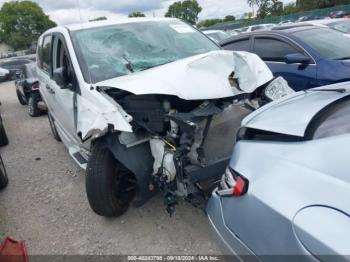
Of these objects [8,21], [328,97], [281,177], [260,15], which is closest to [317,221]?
[281,177]

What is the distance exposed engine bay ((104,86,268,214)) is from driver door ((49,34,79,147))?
72 cm

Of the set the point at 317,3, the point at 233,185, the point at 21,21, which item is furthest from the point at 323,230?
the point at 21,21

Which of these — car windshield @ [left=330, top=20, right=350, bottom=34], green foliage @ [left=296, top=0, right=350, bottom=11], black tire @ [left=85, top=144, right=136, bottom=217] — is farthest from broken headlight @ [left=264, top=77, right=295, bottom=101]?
green foliage @ [left=296, top=0, right=350, bottom=11]

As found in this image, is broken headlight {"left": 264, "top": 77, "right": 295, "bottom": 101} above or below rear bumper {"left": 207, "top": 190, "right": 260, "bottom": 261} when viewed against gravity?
above

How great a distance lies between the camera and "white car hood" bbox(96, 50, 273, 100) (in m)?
2.86

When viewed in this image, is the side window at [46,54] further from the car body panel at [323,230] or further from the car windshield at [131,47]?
the car body panel at [323,230]

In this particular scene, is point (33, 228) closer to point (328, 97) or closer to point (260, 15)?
point (328, 97)

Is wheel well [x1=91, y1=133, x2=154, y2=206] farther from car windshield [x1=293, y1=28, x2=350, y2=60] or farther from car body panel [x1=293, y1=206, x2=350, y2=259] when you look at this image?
car windshield [x1=293, y1=28, x2=350, y2=60]

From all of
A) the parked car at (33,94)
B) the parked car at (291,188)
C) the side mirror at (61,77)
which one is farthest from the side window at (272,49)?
the parked car at (33,94)

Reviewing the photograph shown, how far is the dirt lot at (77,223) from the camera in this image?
10.1ft

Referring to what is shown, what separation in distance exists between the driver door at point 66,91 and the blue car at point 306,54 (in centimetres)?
313

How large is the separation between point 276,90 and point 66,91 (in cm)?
230

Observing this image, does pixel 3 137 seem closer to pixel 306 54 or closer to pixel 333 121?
pixel 306 54

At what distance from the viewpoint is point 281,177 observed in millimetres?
1521
